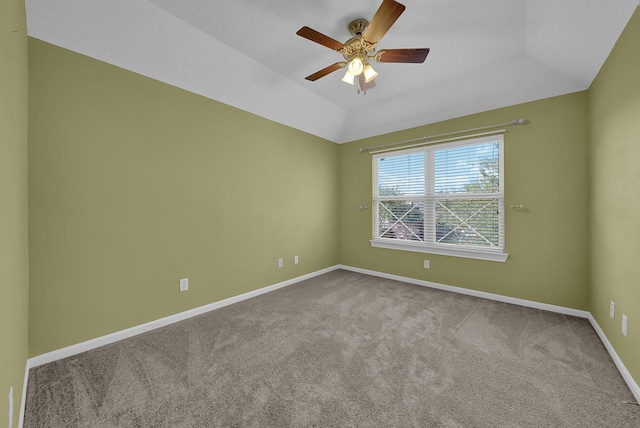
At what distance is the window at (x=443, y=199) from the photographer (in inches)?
128

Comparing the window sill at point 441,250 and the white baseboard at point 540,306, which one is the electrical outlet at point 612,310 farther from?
the window sill at point 441,250

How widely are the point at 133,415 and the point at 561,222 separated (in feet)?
13.5

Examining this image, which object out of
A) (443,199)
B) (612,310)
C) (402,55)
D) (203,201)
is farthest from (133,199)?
(612,310)

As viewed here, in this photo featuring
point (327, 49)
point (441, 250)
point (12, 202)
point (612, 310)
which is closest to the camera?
point (12, 202)

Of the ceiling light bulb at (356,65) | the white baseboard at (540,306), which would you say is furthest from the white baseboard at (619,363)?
the ceiling light bulb at (356,65)

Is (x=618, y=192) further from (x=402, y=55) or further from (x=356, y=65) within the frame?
(x=356, y=65)

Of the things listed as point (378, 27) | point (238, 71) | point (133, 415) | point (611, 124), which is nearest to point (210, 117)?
point (238, 71)

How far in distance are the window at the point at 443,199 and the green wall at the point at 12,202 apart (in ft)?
12.9

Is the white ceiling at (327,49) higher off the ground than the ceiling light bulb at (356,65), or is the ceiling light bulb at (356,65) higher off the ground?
the white ceiling at (327,49)

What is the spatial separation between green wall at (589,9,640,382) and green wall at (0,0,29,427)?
11.2 ft

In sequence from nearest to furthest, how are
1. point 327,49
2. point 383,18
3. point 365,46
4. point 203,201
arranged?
point 383,18, point 365,46, point 327,49, point 203,201

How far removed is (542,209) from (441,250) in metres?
1.23

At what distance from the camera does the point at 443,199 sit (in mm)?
3623

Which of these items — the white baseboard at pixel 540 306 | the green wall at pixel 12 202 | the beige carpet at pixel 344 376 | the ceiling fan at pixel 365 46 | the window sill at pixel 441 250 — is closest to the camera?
the green wall at pixel 12 202
